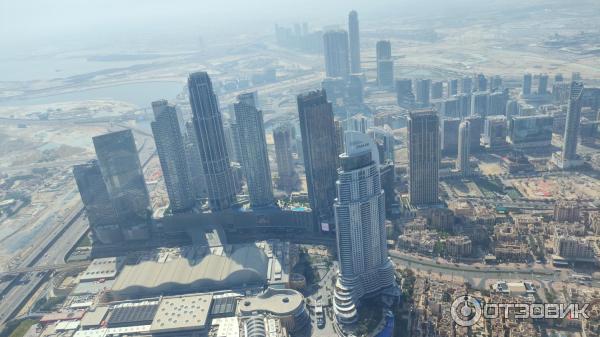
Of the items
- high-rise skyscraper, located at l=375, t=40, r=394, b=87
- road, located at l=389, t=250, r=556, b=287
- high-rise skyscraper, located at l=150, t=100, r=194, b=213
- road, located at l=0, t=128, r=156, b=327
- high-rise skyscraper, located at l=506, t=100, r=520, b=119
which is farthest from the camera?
high-rise skyscraper, located at l=375, t=40, r=394, b=87

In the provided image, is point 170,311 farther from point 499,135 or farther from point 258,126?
point 499,135

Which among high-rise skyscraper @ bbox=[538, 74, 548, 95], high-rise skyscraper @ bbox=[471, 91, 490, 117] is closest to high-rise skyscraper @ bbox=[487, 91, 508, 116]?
high-rise skyscraper @ bbox=[471, 91, 490, 117]

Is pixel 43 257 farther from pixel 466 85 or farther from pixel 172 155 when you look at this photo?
pixel 466 85

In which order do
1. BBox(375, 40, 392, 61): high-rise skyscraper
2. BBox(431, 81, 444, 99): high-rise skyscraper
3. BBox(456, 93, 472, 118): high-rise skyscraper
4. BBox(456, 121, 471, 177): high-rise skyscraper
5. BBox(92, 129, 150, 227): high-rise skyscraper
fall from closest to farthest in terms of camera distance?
BBox(92, 129, 150, 227): high-rise skyscraper → BBox(456, 121, 471, 177): high-rise skyscraper → BBox(456, 93, 472, 118): high-rise skyscraper → BBox(431, 81, 444, 99): high-rise skyscraper → BBox(375, 40, 392, 61): high-rise skyscraper

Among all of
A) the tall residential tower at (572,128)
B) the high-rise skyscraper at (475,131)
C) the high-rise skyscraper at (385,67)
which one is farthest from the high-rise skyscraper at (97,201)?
the high-rise skyscraper at (385,67)

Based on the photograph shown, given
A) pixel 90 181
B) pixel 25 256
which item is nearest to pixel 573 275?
pixel 90 181

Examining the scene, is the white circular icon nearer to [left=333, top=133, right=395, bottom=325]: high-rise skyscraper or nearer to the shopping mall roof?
[left=333, top=133, right=395, bottom=325]: high-rise skyscraper
